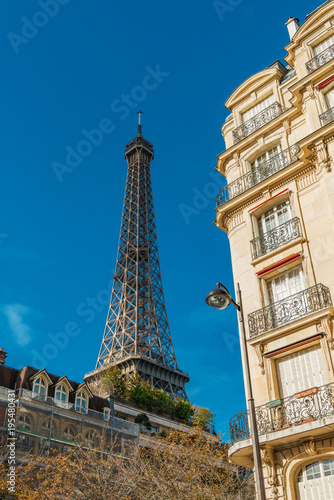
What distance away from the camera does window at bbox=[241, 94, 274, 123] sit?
89.8ft

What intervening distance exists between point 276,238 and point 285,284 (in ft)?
7.19

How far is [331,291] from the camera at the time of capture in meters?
19.7

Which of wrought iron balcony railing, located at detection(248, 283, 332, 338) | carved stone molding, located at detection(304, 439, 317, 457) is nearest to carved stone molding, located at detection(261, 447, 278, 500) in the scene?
carved stone molding, located at detection(304, 439, 317, 457)

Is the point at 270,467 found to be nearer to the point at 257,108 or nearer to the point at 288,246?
the point at 288,246

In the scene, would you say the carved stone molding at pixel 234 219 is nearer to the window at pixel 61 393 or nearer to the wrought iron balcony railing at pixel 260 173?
the wrought iron balcony railing at pixel 260 173

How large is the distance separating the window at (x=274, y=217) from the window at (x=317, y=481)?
33.6ft

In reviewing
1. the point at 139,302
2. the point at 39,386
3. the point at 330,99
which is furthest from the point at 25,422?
the point at 139,302

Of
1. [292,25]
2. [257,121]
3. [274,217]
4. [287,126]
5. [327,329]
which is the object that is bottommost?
[327,329]

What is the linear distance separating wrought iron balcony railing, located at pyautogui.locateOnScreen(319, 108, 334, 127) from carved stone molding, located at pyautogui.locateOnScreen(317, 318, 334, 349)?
899 centimetres

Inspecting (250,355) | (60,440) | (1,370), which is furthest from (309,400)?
(1,370)

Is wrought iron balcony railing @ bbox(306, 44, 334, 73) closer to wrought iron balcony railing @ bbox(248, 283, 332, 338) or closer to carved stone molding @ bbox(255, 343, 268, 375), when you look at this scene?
wrought iron balcony railing @ bbox(248, 283, 332, 338)

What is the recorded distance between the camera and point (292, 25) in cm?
2909

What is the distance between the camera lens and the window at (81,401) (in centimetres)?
4358

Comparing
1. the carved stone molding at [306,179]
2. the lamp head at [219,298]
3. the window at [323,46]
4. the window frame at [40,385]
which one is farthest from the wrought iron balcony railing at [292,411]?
the window frame at [40,385]
